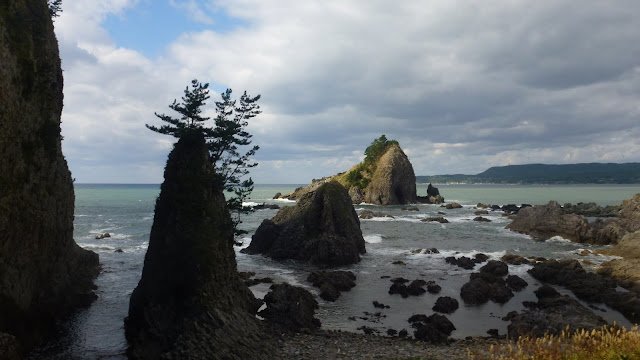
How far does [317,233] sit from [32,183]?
1216 inches

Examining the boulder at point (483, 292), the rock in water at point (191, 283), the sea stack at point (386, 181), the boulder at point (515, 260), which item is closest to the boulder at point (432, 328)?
the boulder at point (483, 292)

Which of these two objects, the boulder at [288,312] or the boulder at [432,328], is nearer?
the boulder at [432,328]

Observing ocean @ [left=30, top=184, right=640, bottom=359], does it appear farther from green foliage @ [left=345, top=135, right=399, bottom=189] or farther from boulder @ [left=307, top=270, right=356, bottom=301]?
green foliage @ [left=345, top=135, right=399, bottom=189]

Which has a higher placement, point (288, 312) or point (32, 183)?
point (32, 183)

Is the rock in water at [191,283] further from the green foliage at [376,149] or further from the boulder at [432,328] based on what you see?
the green foliage at [376,149]

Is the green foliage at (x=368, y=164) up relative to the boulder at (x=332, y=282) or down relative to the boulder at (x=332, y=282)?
up

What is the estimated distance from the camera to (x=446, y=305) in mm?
28172

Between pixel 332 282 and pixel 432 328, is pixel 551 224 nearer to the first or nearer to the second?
pixel 332 282

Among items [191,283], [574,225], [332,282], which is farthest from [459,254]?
[191,283]

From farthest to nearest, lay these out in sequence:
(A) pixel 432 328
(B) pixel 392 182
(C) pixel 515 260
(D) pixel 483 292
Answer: (B) pixel 392 182, (C) pixel 515 260, (D) pixel 483 292, (A) pixel 432 328

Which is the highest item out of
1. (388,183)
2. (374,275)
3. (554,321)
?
→ (388,183)

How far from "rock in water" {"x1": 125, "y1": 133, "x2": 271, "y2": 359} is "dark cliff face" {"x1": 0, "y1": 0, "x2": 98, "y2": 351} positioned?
5.34 meters

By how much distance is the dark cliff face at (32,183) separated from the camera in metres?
18.6

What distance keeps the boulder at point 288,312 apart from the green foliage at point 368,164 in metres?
118
